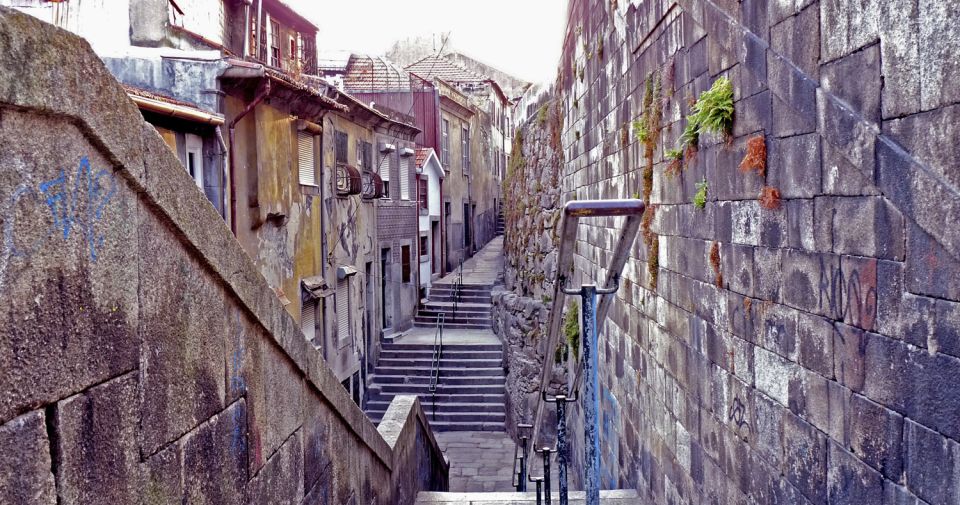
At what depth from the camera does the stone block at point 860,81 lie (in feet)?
8.40

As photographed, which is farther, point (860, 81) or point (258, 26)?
point (258, 26)

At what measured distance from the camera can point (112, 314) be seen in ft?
7.00

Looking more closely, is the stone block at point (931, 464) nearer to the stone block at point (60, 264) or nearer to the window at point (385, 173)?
the stone block at point (60, 264)

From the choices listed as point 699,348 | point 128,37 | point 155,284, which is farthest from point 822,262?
point 128,37

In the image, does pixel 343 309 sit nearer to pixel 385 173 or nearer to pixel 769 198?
pixel 385 173

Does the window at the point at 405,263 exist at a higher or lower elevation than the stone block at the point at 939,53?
lower

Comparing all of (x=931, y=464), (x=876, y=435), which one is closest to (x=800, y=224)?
(x=876, y=435)

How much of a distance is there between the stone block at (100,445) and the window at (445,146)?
77.5ft

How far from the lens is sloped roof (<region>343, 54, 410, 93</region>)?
2398cm

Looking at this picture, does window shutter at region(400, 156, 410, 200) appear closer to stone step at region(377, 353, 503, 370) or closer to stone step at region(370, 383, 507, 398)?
stone step at region(377, 353, 503, 370)

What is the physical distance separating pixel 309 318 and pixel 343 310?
203 cm

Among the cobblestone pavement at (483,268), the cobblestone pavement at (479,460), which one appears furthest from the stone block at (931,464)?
the cobblestone pavement at (483,268)

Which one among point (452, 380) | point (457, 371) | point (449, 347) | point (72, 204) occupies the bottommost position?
point (452, 380)

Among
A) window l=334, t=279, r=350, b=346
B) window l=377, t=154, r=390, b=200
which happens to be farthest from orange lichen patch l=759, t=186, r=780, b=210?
window l=377, t=154, r=390, b=200
